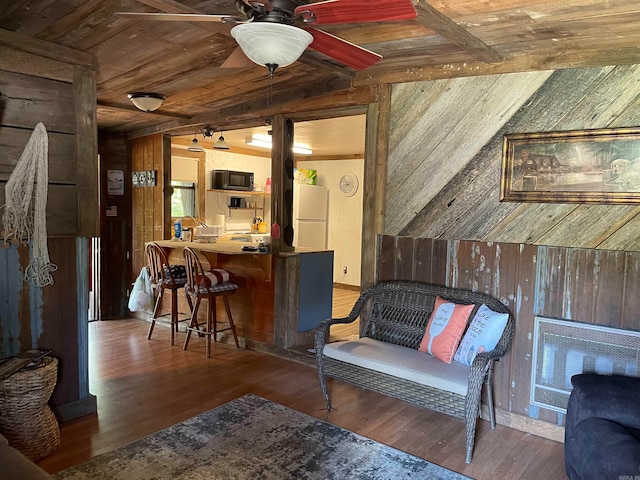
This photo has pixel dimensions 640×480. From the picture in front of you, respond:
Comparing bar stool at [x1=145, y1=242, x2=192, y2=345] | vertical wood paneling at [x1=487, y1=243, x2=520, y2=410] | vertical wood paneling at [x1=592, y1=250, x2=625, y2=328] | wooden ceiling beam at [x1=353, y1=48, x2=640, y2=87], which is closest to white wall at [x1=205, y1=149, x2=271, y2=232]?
bar stool at [x1=145, y1=242, x2=192, y2=345]

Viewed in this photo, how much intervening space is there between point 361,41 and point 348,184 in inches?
201

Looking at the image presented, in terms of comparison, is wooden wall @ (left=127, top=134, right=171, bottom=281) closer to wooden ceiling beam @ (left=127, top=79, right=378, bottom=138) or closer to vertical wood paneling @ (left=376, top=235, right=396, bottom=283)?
wooden ceiling beam @ (left=127, top=79, right=378, bottom=138)

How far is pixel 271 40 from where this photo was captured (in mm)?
1757

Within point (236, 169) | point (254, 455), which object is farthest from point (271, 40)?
point (236, 169)

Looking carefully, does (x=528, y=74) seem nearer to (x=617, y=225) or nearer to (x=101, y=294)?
(x=617, y=225)

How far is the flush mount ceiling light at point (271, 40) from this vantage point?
1730 mm

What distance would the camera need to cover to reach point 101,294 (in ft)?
18.4

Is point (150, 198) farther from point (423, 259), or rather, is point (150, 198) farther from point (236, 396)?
point (423, 259)

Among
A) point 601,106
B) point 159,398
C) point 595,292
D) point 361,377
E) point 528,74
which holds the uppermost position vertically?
point 528,74

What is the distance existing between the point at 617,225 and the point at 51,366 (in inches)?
130

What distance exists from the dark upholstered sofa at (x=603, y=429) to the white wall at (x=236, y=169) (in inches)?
227

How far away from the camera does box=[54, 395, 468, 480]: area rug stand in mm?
2373

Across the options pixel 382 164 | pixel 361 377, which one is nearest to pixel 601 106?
pixel 382 164

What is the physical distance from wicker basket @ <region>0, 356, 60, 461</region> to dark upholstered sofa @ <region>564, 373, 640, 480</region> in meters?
2.68
